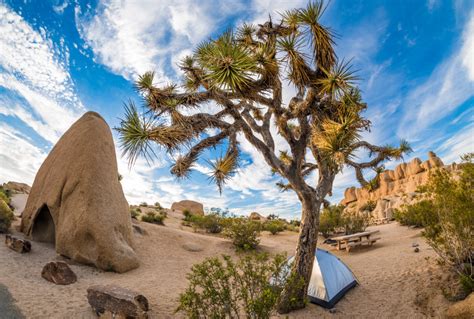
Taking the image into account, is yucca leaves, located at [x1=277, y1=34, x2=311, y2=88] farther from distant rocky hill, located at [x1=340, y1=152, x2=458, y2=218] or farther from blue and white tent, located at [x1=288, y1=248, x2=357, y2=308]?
distant rocky hill, located at [x1=340, y1=152, x2=458, y2=218]

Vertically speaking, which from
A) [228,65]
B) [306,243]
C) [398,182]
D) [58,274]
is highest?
[398,182]

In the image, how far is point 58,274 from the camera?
738 cm

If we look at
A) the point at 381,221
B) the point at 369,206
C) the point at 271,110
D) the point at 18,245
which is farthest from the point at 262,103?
the point at 369,206

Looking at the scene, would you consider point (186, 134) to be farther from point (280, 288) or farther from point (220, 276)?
point (280, 288)

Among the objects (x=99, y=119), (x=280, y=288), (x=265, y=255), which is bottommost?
(x=280, y=288)

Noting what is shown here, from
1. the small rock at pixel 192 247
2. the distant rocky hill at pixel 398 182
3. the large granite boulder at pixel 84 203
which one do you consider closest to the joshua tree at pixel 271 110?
the large granite boulder at pixel 84 203

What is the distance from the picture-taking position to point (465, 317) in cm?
530

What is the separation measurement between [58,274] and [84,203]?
2.38 meters

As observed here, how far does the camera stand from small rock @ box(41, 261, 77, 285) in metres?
7.31

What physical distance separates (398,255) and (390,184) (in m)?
47.3

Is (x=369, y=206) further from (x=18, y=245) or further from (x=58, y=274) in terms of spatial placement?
(x=18, y=245)

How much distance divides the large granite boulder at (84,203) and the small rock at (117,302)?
10.6 feet

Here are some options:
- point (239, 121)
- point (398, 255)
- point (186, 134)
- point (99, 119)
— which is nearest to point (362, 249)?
point (398, 255)

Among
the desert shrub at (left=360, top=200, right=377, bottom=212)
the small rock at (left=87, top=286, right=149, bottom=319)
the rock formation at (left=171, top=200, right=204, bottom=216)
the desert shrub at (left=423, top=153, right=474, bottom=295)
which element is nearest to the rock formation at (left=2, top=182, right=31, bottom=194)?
the rock formation at (left=171, top=200, right=204, bottom=216)
